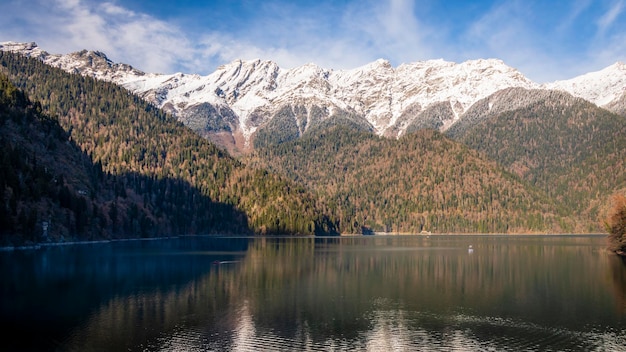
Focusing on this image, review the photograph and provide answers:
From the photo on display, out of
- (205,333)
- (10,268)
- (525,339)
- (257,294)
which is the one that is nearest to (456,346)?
(525,339)

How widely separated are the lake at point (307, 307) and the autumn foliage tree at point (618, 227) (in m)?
38.9

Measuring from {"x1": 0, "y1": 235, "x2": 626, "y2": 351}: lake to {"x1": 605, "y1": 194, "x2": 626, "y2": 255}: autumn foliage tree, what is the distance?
1532 inches

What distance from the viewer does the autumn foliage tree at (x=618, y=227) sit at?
515 feet

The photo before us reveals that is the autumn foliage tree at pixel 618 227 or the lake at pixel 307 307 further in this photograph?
the autumn foliage tree at pixel 618 227

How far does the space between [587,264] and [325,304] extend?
81.2 metres

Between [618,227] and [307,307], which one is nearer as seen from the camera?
[307,307]

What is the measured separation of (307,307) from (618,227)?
12400 centimetres

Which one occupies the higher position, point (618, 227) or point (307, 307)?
point (618, 227)

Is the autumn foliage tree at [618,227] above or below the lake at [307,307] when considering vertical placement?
above

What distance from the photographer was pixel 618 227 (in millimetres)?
159875

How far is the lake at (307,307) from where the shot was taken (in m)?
54.3

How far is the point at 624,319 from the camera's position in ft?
214

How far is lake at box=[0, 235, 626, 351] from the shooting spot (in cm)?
5434

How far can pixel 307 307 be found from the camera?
71688mm
